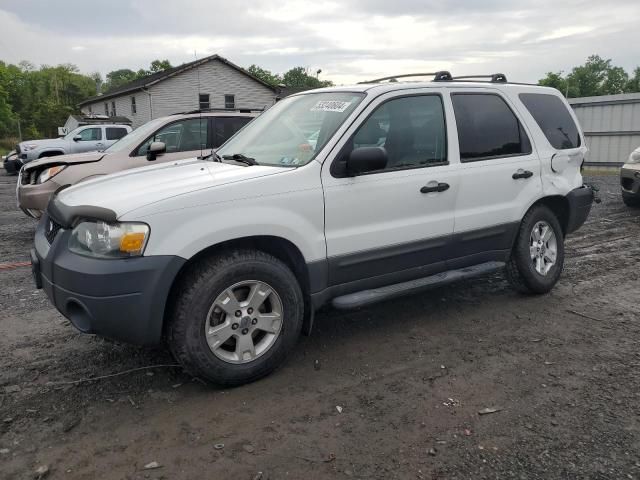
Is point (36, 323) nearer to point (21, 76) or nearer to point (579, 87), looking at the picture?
point (579, 87)

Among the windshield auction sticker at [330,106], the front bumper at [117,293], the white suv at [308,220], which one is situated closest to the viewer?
the front bumper at [117,293]

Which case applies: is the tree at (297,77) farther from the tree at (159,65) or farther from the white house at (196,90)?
the white house at (196,90)

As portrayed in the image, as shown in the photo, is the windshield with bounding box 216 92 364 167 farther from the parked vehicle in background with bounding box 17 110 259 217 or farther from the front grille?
the parked vehicle in background with bounding box 17 110 259 217

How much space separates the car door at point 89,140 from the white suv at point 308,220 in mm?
16136

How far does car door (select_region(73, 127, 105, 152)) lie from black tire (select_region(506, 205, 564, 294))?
16.5 meters

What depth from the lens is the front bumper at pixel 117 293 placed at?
301 centimetres

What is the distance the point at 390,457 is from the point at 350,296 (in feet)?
4.41

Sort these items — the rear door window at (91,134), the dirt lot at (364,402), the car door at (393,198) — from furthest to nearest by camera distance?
1. the rear door window at (91,134)
2. the car door at (393,198)
3. the dirt lot at (364,402)

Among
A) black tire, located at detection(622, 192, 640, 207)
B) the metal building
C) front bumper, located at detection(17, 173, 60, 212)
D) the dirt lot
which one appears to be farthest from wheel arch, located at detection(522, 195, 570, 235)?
the metal building

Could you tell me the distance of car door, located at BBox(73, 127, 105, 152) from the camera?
18781mm

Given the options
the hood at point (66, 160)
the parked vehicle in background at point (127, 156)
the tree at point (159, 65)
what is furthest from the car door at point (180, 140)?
the tree at point (159, 65)

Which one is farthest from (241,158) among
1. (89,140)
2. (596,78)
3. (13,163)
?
(596,78)

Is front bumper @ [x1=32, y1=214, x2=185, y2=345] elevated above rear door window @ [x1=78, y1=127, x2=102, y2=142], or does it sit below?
below

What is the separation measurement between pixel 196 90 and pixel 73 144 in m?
16.2
